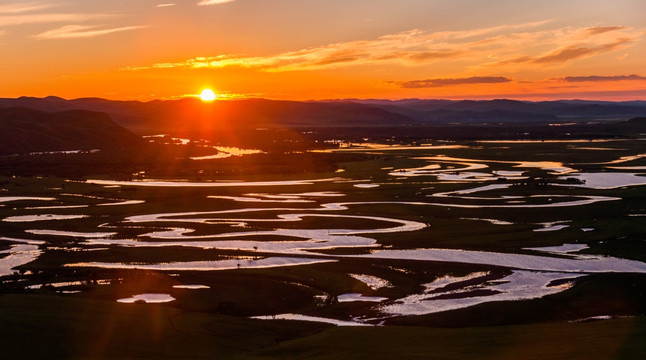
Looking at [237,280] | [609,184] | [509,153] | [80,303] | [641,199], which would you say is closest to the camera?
[80,303]

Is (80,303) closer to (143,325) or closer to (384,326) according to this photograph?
(143,325)

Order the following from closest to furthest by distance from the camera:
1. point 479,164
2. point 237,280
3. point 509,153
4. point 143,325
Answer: point 143,325 → point 237,280 → point 479,164 → point 509,153

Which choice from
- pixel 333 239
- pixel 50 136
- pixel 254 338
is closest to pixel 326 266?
pixel 333 239

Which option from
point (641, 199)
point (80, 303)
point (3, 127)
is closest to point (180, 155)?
point (3, 127)

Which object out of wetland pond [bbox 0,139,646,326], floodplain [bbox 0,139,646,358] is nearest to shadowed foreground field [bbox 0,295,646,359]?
floodplain [bbox 0,139,646,358]

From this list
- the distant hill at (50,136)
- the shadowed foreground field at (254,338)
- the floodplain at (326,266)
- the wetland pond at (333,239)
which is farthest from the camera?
the distant hill at (50,136)

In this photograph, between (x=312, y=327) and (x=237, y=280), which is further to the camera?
(x=237, y=280)

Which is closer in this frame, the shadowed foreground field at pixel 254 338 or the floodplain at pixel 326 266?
the shadowed foreground field at pixel 254 338

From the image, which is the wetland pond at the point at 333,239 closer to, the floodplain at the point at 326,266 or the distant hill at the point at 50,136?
the floodplain at the point at 326,266

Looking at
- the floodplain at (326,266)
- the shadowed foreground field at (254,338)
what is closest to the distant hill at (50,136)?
the floodplain at (326,266)
